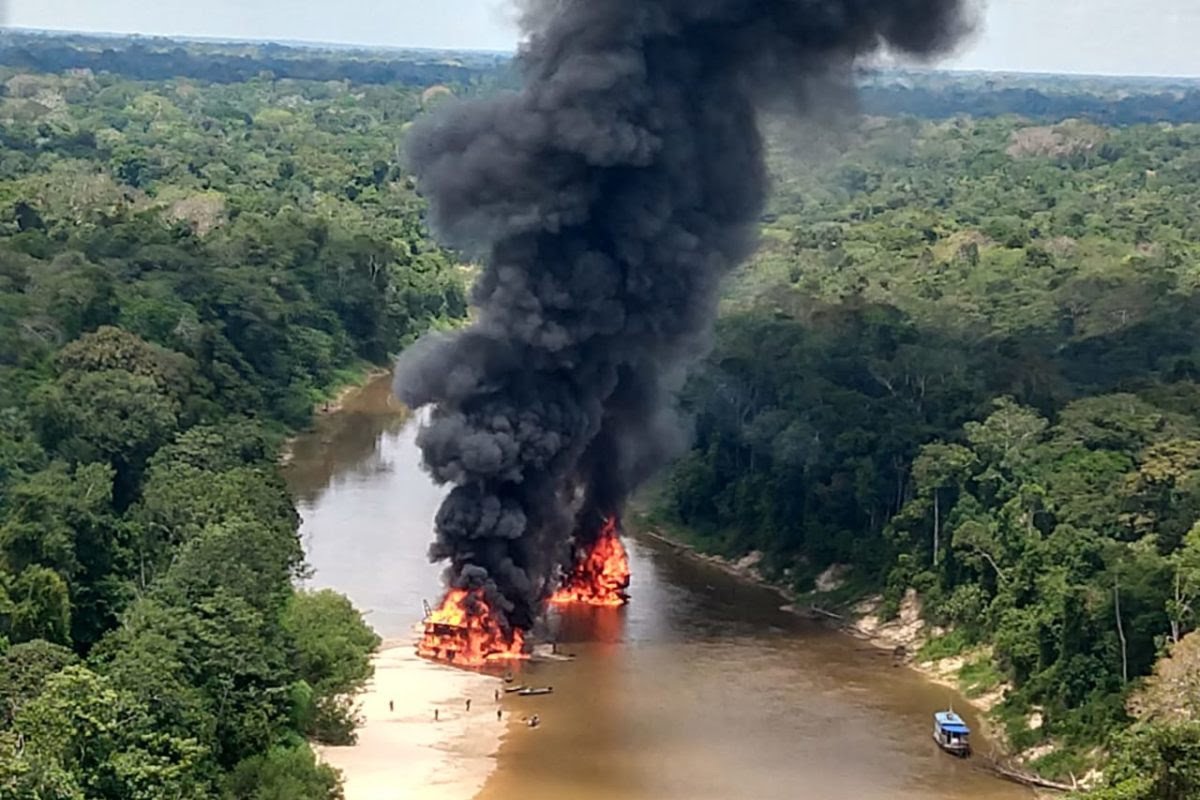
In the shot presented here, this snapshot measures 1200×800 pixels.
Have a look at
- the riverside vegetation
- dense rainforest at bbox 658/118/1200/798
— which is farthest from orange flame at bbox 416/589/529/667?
dense rainforest at bbox 658/118/1200/798

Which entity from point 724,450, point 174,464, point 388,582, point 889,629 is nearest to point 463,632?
point 388,582

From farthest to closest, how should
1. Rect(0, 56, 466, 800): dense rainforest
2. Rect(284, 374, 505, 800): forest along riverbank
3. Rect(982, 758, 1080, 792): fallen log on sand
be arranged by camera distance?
Rect(982, 758, 1080, 792): fallen log on sand, Rect(284, 374, 505, 800): forest along riverbank, Rect(0, 56, 466, 800): dense rainforest

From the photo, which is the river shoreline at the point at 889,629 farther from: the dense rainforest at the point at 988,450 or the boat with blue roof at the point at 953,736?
the boat with blue roof at the point at 953,736

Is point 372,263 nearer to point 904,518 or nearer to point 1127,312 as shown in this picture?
point 1127,312

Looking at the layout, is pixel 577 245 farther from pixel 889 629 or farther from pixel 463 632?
pixel 889 629

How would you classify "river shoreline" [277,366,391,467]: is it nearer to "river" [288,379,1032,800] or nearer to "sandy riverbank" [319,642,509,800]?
"river" [288,379,1032,800]

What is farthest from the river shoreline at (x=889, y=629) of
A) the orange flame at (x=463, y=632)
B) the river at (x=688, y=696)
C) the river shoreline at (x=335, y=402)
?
the river shoreline at (x=335, y=402)
